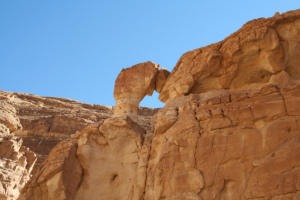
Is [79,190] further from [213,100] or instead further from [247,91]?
[247,91]

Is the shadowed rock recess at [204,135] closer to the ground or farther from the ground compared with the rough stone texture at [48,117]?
closer to the ground

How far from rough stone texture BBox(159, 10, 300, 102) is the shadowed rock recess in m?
0.04

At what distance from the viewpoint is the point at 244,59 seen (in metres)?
12.1

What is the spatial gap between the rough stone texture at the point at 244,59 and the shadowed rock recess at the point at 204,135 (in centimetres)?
4

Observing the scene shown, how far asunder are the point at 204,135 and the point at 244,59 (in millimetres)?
3905

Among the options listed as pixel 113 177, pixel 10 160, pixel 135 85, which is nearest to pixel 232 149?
pixel 113 177

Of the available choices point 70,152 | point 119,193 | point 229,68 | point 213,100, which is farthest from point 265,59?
point 70,152

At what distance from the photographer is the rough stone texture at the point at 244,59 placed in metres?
11.4

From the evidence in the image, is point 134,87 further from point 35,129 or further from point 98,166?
point 35,129

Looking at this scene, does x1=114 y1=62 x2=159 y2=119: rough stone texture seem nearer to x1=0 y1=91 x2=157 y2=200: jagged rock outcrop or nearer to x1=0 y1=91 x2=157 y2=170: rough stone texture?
x1=0 y1=91 x2=157 y2=200: jagged rock outcrop

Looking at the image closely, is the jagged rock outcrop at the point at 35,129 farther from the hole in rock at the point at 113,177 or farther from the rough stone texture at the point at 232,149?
the rough stone texture at the point at 232,149

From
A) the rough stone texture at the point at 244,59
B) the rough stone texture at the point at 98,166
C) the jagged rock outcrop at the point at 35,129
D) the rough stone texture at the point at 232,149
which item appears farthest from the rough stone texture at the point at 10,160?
the rough stone texture at the point at 244,59

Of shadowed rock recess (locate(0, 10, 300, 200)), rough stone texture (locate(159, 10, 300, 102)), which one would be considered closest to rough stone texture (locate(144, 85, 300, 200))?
shadowed rock recess (locate(0, 10, 300, 200))

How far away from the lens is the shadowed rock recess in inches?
375
